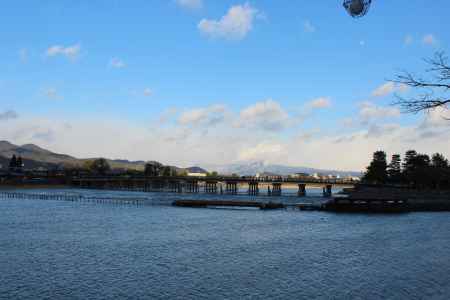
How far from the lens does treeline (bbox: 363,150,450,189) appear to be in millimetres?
146250

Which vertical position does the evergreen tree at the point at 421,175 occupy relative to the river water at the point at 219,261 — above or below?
above

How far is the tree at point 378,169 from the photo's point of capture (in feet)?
569

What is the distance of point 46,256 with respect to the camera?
4141cm

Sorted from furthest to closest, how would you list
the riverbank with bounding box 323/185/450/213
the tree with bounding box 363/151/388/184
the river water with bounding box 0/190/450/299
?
the tree with bounding box 363/151/388/184 → the riverbank with bounding box 323/185/450/213 → the river water with bounding box 0/190/450/299

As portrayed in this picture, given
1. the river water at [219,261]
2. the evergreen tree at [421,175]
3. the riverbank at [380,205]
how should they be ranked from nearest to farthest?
the river water at [219,261], the riverbank at [380,205], the evergreen tree at [421,175]

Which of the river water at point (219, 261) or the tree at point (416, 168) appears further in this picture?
the tree at point (416, 168)

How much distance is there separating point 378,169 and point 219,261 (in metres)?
144

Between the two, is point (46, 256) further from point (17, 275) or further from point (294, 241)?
point (294, 241)

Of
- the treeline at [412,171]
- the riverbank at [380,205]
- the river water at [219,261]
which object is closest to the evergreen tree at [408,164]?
the treeline at [412,171]

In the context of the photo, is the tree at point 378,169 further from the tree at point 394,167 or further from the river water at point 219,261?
the river water at point 219,261

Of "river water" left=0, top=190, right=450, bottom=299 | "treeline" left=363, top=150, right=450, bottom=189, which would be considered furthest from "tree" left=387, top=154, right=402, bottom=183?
"river water" left=0, top=190, right=450, bottom=299

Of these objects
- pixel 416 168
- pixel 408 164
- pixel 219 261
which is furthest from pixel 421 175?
pixel 219 261

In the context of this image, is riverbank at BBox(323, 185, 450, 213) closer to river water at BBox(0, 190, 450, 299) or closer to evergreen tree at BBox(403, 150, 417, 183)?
river water at BBox(0, 190, 450, 299)

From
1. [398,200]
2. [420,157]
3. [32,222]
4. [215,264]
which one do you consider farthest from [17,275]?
[420,157]
